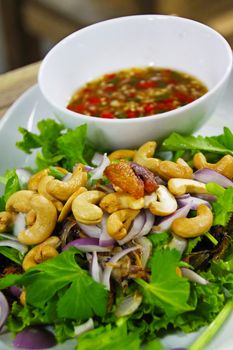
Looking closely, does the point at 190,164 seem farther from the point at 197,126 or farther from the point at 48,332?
the point at 48,332

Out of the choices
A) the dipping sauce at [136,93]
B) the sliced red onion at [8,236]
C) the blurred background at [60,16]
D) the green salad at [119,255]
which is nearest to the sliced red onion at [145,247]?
the green salad at [119,255]

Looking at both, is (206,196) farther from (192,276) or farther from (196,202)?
(192,276)

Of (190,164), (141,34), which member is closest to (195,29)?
(141,34)

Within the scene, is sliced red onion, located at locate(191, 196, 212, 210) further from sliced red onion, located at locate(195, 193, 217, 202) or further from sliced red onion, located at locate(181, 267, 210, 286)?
sliced red onion, located at locate(181, 267, 210, 286)

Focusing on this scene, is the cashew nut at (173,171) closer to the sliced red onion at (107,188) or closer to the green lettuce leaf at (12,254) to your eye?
the sliced red onion at (107,188)

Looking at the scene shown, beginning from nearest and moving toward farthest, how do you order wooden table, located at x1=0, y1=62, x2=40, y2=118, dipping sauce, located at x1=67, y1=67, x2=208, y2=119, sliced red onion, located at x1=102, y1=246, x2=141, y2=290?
sliced red onion, located at x1=102, y1=246, x2=141, y2=290 → dipping sauce, located at x1=67, y1=67, x2=208, y2=119 → wooden table, located at x1=0, y1=62, x2=40, y2=118

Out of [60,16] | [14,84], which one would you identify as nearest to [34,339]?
[14,84]

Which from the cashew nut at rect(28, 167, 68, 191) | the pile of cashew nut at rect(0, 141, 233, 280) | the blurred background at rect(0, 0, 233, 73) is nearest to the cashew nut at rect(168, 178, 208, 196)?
the pile of cashew nut at rect(0, 141, 233, 280)
